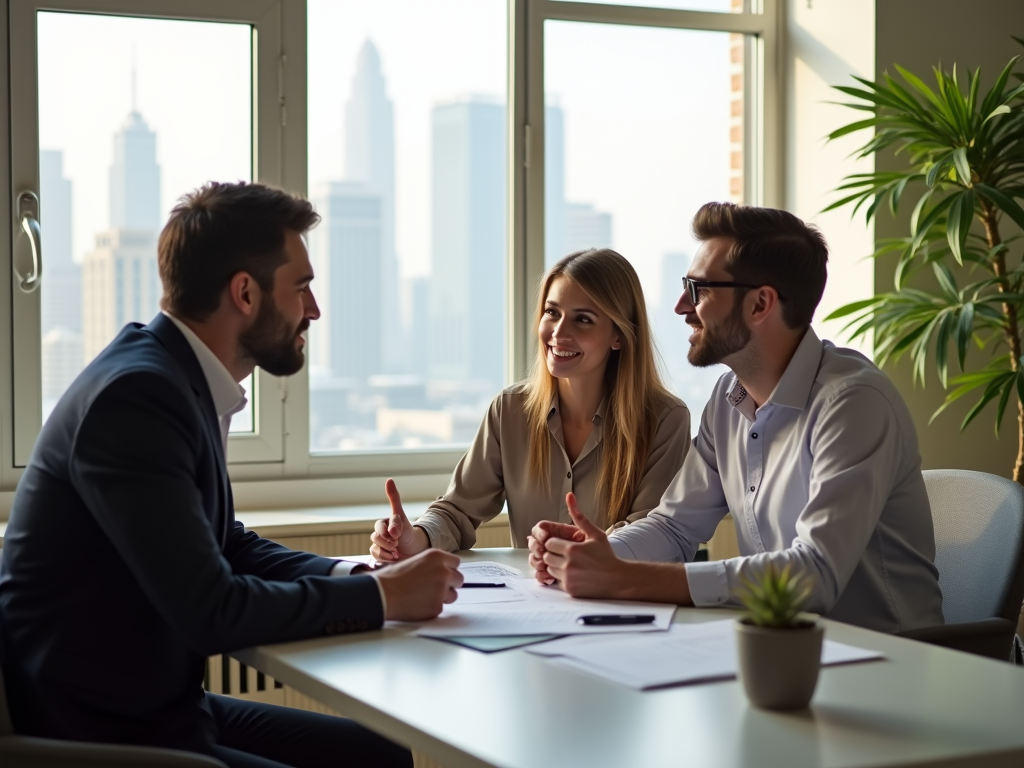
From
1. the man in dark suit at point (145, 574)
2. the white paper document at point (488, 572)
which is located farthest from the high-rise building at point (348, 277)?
the man in dark suit at point (145, 574)

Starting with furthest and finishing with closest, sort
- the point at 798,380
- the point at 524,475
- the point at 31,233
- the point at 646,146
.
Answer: the point at 646,146
the point at 31,233
the point at 524,475
the point at 798,380

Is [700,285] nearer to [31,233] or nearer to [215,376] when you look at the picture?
[215,376]

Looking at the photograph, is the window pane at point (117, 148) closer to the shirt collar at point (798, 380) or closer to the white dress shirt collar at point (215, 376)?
the white dress shirt collar at point (215, 376)

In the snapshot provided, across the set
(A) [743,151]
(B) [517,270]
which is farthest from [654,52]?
(B) [517,270]

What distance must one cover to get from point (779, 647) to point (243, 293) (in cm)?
101

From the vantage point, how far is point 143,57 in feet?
11.9

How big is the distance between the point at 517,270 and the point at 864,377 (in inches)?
83.8

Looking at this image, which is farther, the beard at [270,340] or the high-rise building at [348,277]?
the high-rise building at [348,277]

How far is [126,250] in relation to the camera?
3.63 meters

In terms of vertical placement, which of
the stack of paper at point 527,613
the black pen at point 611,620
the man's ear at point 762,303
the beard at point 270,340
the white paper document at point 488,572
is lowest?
the white paper document at point 488,572

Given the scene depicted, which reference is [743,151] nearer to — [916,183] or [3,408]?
[916,183]

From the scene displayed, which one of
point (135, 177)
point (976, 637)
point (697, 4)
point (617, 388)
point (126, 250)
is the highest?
point (697, 4)

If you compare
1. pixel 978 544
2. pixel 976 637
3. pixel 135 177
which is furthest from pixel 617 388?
pixel 135 177

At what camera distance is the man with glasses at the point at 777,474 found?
187cm
